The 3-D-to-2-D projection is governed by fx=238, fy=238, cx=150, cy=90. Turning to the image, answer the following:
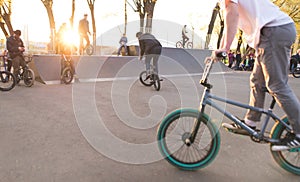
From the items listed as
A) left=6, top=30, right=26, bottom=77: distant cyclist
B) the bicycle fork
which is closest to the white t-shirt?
the bicycle fork

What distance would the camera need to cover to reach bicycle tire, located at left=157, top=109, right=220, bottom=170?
7.80 feet

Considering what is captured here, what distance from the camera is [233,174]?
2.41 metres

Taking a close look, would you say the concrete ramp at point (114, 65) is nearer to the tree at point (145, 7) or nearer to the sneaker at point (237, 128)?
the tree at point (145, 7)

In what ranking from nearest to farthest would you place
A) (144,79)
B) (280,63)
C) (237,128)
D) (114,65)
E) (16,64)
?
1. (280,63)
2. (237,128)
3. (16,64)
4. (144,79)
5. (114,65)

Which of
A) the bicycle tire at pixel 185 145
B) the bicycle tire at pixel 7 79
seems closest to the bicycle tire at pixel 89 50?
the bicycle tire at pixel 7 79

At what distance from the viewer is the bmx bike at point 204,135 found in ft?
7.75

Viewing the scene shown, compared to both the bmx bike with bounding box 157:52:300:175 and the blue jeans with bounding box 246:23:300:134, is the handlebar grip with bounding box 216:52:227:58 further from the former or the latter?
the blue jeans with bounding box 246:23:300:134

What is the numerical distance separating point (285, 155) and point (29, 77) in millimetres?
7355

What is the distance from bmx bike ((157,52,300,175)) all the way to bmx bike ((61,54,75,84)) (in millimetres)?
6727

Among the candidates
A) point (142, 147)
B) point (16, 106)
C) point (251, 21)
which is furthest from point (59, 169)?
point (16, 106)

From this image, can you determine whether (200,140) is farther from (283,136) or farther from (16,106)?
(16,106)

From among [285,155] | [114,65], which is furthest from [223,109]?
[114,65]

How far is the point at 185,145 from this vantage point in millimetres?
2551

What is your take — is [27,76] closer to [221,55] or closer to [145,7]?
[221,55]
